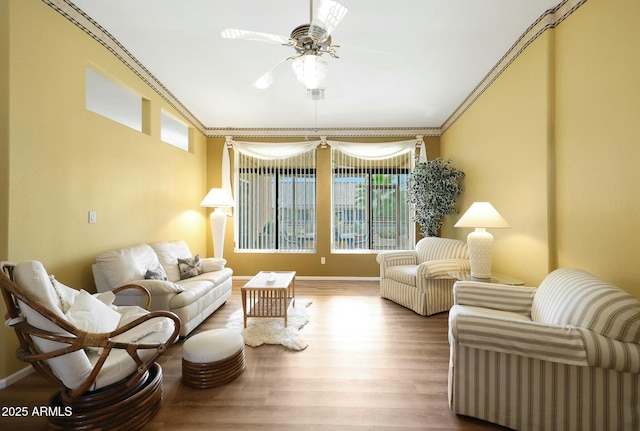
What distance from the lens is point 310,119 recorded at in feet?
14.9

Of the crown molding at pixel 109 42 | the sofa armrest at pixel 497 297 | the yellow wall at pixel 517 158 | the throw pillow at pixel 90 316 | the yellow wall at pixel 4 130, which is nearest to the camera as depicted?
the throw pillow at pixel 90 316

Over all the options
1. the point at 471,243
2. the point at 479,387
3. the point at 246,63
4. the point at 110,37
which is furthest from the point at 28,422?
the point at 471,243

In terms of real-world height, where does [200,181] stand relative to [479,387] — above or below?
above

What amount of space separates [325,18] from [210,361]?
2379 millimetres

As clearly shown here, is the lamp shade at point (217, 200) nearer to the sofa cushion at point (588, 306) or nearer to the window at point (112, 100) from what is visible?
the window at point (112, 100)

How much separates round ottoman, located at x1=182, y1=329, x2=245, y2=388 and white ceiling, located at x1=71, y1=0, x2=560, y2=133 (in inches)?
84.9

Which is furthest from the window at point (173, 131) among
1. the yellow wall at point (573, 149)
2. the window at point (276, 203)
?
the yellow wall at point (573, 149)

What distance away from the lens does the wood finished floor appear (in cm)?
158

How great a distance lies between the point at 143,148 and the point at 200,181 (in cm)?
162

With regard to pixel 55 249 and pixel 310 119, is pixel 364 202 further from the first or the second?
pixel 55 249

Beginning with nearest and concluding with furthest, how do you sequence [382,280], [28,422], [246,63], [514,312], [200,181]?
1. [28,422]
2. [514,312]
3. [246,63]
4. [382,280]
5. [200,181]

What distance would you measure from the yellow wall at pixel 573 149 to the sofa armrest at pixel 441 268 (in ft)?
1.21

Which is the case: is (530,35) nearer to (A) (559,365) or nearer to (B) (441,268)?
(B) (441,268)

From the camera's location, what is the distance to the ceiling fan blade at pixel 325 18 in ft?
4.76
